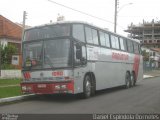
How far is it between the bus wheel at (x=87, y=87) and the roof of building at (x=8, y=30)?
23.0m

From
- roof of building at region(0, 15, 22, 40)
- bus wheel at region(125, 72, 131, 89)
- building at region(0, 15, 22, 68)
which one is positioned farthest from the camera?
roof of building at region(0, 15, 22, 40)

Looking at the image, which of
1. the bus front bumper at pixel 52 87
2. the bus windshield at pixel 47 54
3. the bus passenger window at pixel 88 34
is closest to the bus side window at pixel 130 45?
the bus passenger window at pixel 88 34

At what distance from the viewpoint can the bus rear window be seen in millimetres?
14715

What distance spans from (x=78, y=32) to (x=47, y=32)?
134cm

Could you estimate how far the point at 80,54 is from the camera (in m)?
15.0

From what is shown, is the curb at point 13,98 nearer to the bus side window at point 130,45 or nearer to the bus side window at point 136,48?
the bus side window at point 130,45

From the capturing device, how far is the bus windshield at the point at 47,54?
1433 cm

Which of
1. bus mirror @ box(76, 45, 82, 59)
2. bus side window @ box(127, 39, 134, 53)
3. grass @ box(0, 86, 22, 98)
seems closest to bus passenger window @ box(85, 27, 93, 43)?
bus mirror @ box(76, 45, 82, 59)

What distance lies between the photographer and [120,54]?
21.2 m

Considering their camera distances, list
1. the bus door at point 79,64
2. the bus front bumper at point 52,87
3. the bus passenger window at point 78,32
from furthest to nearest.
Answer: the bus passenger window at point 78,32, the bus door at point 79,64, the bus front bumper at point 52,87

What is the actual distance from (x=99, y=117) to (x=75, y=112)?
1.30 metres

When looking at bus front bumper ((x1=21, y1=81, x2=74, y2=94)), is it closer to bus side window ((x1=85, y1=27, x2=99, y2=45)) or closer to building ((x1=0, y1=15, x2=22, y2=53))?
bus side window ((x1=85, y1=27, x2=99, y2=45))

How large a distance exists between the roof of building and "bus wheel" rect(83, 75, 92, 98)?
75.5 feet

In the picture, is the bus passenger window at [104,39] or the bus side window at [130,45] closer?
the bus passenger window at [104,39]
